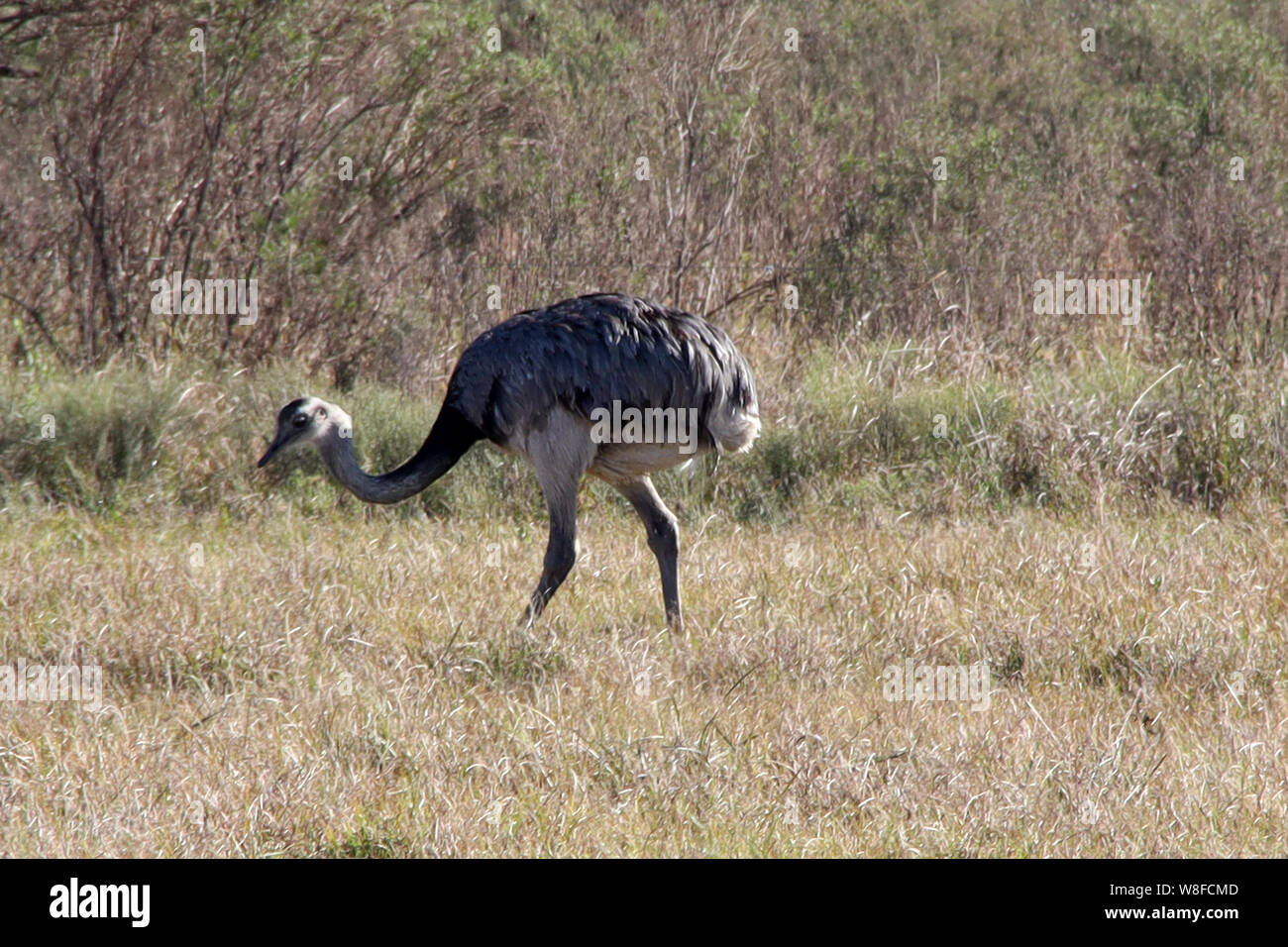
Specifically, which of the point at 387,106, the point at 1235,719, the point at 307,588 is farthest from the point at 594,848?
the point at 387,106

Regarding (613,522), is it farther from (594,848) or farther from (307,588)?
(594,848)

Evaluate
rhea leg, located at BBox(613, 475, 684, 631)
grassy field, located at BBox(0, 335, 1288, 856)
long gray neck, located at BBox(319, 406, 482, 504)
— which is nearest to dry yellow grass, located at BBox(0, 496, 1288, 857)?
grassy field, located at BBox(0, 335, 1288, 856)

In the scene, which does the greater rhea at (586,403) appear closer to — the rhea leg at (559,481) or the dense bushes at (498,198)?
the rhea leg at (559,481)

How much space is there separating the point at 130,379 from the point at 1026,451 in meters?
4.79

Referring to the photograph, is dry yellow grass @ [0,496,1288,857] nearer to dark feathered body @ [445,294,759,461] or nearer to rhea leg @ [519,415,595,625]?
rhea leg @ [519,415,595,625]

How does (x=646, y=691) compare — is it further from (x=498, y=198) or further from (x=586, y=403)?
(x=498, y=198)

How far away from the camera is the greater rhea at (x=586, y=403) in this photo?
21.3 ft

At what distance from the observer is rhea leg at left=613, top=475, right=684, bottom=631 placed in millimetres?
6730

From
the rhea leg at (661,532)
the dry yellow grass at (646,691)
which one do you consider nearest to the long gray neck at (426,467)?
the dry yellow grass at (646,691)

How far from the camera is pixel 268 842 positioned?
4242mm

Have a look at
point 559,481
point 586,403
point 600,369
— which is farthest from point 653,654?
point 600,369

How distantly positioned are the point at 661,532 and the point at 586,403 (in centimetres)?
74

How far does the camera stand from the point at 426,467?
6887 millimetres

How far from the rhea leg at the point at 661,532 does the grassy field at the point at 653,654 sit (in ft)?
0.43
